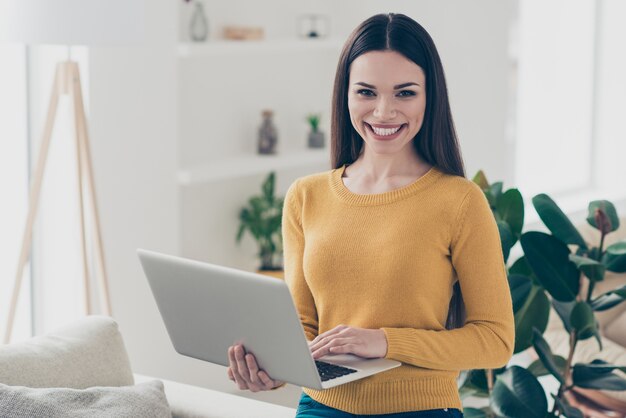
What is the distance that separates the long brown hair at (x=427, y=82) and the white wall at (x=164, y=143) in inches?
65.1

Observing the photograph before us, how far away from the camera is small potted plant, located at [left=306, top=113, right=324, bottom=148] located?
14.5 feet

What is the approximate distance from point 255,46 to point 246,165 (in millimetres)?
462

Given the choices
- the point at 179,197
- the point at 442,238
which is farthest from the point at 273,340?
the point at 179,197

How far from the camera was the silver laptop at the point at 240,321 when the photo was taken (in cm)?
162

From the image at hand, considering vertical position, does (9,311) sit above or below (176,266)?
below

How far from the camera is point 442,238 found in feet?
5.77

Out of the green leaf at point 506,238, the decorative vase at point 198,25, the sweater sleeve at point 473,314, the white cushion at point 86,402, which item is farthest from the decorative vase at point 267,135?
the sweater sleeve at point 473,314

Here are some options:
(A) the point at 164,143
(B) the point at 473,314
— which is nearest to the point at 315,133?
(A) the point at 164,143

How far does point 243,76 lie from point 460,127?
1.21m

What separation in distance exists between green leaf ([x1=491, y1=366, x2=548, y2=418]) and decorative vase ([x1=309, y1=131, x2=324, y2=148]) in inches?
80.2

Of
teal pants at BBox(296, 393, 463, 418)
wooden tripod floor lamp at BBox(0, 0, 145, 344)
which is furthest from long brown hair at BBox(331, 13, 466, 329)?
wooden tripod floor lamp at BBox(0, 0, 145, 344)

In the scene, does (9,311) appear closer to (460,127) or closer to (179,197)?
(179,197)

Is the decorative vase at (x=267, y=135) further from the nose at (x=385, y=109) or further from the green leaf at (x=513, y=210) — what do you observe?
the nose at (x=385, y=109)

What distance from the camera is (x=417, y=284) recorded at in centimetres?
175
